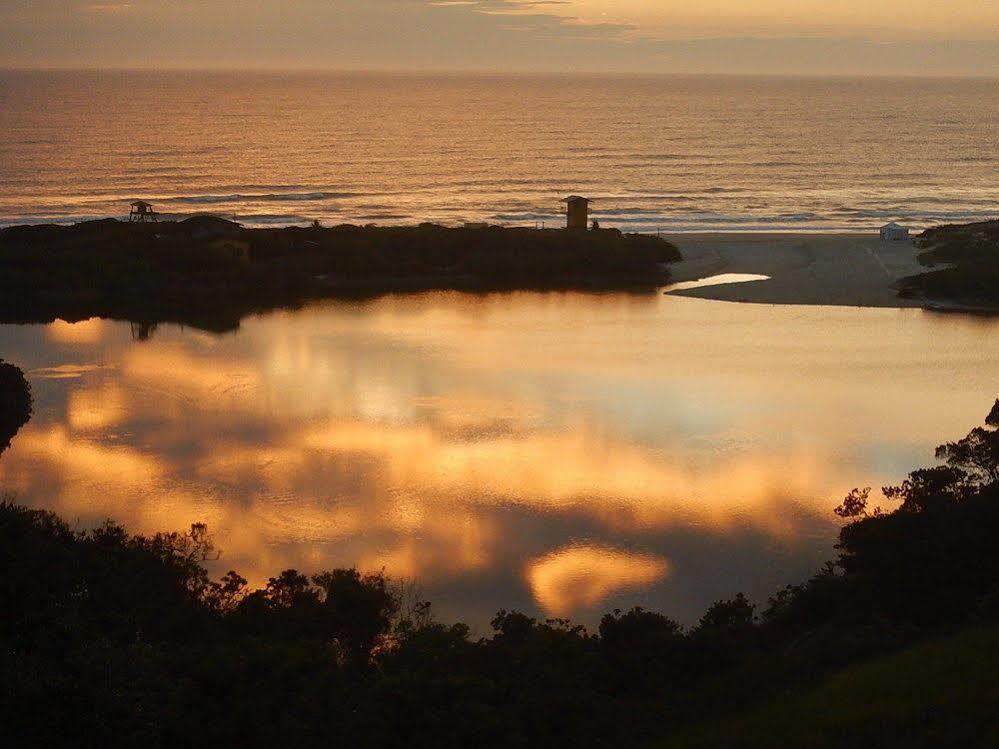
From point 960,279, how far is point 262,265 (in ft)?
67.0

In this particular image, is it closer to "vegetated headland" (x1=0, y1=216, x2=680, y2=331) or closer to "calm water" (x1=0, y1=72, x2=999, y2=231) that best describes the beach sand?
"vegetated headland" (x1=0, y1=216, x2=680, y2=331)

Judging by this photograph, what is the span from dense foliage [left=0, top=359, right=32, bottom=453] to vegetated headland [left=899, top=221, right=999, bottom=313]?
2376 centimetres

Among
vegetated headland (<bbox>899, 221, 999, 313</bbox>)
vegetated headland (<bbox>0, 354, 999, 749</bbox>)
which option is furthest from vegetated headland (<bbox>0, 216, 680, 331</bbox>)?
vegetated headland (<bbox>0, 354, 999, 749</bbox>)

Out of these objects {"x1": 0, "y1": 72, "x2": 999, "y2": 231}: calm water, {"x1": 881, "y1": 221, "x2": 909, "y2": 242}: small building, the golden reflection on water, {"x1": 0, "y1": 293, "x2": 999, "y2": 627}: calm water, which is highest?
{"x1": 0, "y1": 72, "x2": 999, "y2": 231}: calm water

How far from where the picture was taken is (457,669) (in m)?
10.4

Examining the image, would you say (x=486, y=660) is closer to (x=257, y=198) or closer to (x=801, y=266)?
(x=801, y=266)

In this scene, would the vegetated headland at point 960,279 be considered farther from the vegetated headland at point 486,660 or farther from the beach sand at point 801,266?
the vegetated headland at point 486,660

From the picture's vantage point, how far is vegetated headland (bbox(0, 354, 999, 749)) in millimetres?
9484

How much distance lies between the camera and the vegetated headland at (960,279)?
3606 cm

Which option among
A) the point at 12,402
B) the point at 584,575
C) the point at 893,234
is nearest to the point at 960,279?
the point at 893,234

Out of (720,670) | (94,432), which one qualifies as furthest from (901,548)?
(94,432)

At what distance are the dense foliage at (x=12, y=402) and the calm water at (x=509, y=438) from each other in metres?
0.27

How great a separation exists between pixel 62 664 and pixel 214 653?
3.79ft

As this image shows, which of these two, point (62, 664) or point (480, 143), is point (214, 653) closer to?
point (62, 664)
